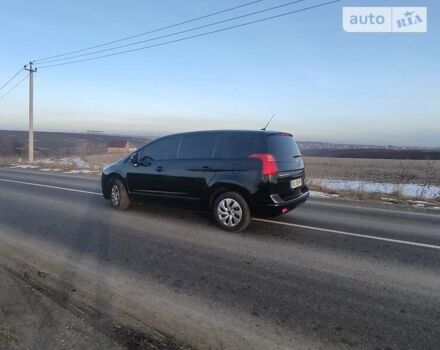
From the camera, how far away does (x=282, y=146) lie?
670 centimetres

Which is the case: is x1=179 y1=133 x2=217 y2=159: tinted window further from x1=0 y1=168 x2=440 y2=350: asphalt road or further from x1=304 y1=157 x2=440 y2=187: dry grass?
x1=304 y1=157 x2=440 y2=187: dry grass

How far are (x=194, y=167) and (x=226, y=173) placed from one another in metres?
0.76

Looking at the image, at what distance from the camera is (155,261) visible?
4.95 metres

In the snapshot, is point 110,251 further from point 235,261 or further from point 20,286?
point 235,261

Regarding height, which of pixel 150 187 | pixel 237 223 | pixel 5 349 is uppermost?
pixel 150 187

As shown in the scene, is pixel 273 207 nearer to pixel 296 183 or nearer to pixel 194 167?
pixel 296 183

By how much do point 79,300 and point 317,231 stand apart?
13.8 ft

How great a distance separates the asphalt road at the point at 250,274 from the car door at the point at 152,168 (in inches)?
22.3

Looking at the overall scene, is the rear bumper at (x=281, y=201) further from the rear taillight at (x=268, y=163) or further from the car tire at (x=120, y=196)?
the car tire at (x=120, y=196)

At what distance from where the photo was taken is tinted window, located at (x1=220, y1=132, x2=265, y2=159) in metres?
6.38

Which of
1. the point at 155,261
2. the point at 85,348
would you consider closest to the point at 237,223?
the point at 155,261

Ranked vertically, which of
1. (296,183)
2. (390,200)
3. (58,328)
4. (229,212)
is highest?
(296,183)

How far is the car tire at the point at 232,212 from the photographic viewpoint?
20.8 ft

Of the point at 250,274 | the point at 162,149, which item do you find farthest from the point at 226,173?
the point at 250,274
